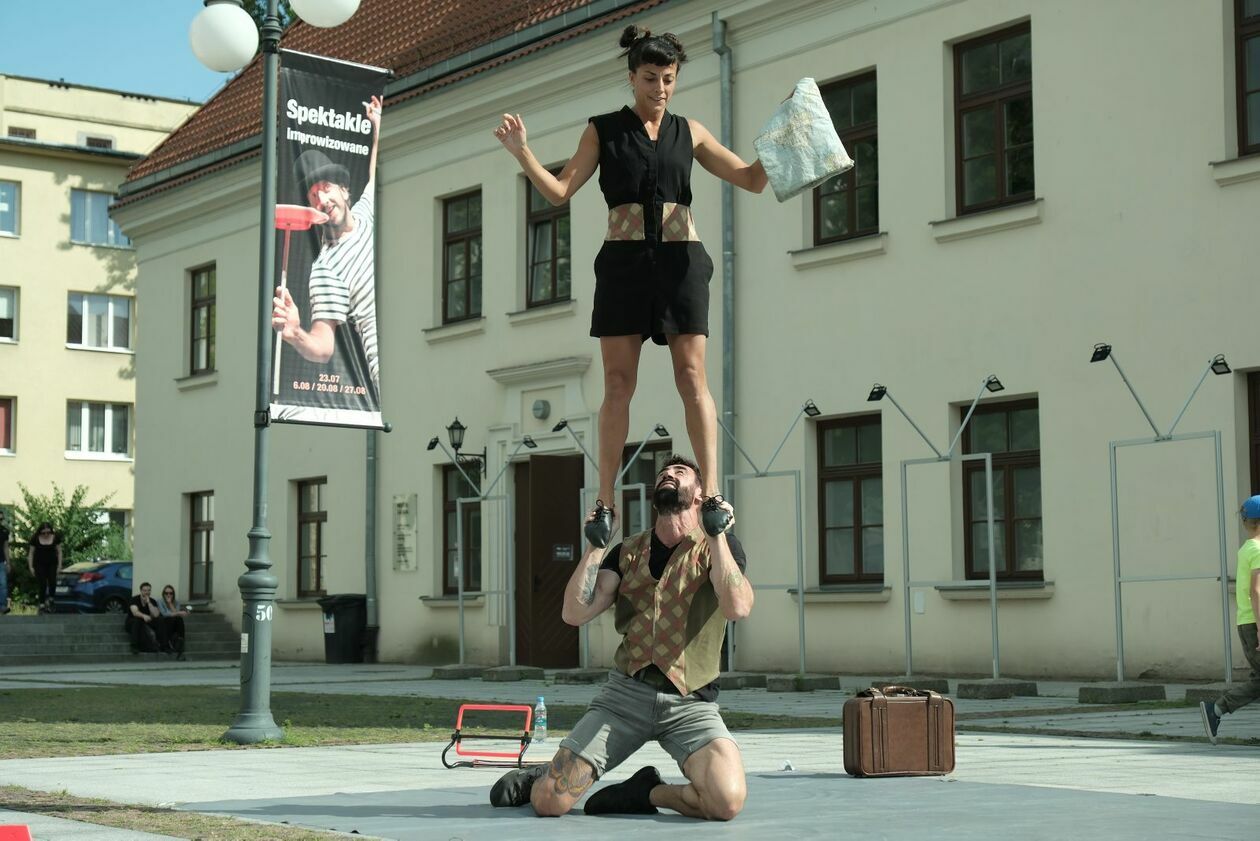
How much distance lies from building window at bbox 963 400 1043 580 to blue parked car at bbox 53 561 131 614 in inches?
1032

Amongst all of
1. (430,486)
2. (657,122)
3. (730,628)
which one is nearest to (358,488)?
(430,486)

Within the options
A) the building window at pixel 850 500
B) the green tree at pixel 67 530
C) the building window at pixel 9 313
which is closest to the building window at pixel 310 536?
the building window at pixel 850 500

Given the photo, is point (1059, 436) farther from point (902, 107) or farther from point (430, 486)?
point (430, 486)

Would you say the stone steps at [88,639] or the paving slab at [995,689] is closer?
the paving slab at [995,689]

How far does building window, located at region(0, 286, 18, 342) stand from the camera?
55969mm

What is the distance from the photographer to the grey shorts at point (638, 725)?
790 cm

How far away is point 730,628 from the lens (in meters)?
21.7

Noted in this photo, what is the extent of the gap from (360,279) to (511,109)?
12.7 m

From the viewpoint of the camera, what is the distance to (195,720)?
1510cm

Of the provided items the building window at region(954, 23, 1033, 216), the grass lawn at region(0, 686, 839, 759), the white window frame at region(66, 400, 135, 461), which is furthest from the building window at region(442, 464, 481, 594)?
the white window frame at region(66, 400, 135, 461)

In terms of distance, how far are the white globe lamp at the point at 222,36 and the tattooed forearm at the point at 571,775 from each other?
254 inches

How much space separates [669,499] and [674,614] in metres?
0.47

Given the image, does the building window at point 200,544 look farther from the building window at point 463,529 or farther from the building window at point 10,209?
the building window at point 10,209

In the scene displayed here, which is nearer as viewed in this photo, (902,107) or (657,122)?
(657,122)
